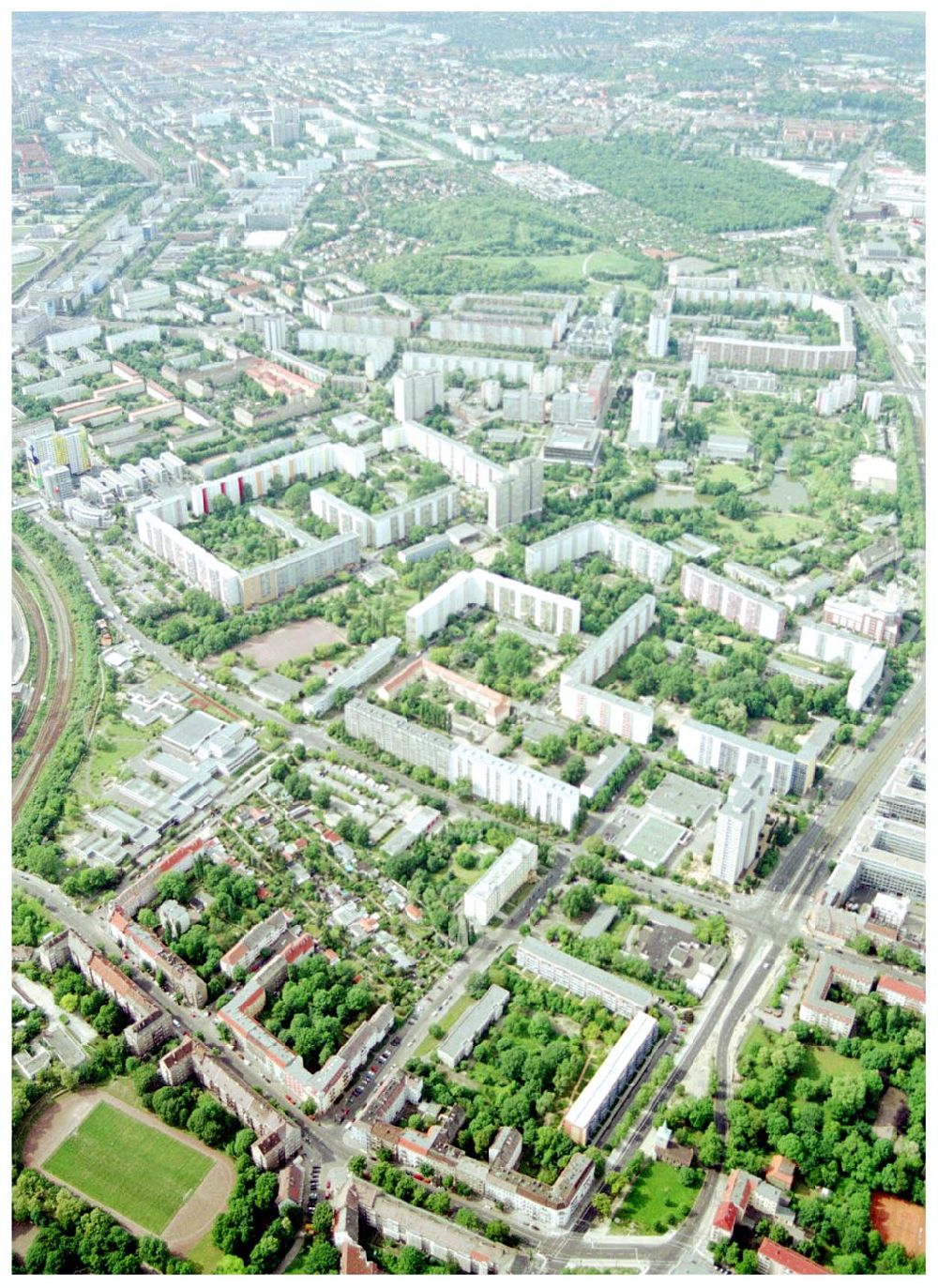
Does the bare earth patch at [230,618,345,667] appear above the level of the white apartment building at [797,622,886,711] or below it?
below

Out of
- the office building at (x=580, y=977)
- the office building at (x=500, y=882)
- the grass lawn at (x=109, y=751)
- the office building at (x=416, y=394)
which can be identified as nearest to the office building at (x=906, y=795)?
the office building at (x=580, y=977)

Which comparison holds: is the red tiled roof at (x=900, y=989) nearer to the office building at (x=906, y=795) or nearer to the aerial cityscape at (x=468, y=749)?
the aerial cityscape at (x=468, y=749)

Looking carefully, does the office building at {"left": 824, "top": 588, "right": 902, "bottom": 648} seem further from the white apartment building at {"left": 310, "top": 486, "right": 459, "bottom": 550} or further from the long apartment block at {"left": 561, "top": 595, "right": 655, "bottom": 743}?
the white apartment building at {"left": 310, "top": 486, "right": 459, "bottom": 550}

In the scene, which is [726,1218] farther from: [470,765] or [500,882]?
[470,765]

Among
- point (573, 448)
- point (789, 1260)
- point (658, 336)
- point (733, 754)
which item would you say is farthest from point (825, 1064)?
point (658, 336)

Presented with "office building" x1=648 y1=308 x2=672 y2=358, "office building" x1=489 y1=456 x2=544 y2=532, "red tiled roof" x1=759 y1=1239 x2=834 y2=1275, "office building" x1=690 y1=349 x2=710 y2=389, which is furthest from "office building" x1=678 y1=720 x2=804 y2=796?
"office building" x1=648 y1=308 x2=672 y2=358

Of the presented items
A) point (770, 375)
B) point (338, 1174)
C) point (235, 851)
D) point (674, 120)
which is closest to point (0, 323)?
point (235, 851)
